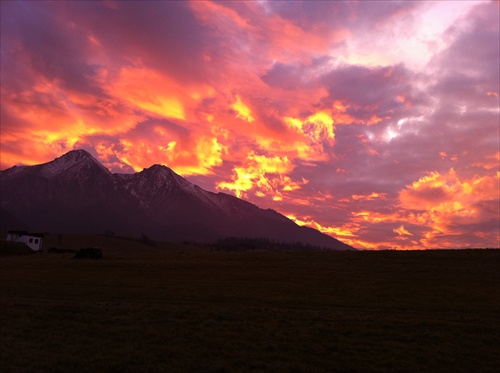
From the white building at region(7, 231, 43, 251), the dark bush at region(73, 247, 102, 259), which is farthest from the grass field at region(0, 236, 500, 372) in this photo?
the white building at region(7, 231, 43, 251)

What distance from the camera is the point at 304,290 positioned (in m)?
38.8

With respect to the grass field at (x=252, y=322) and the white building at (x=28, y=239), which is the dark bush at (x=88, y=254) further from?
the white building at (x=28, y=239)

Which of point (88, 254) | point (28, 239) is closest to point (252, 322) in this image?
point (88, 254)

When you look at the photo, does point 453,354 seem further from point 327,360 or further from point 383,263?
point 383,263

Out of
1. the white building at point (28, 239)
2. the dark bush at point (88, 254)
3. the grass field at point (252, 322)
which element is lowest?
the grass field at point (252, 322)

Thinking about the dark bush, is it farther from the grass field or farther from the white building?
the white building

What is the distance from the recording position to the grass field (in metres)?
19.8

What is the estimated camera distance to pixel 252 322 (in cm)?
2617

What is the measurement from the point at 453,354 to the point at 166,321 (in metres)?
17.2

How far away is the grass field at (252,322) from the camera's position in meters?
19.8

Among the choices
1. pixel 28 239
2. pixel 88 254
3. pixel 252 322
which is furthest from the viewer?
pixel 28 239

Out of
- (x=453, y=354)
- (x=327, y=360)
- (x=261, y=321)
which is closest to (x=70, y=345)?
(x=261, y=321)

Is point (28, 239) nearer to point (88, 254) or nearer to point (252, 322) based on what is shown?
point (88, 254)

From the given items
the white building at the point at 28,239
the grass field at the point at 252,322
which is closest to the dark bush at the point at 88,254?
the grass field at the point at 252,322
